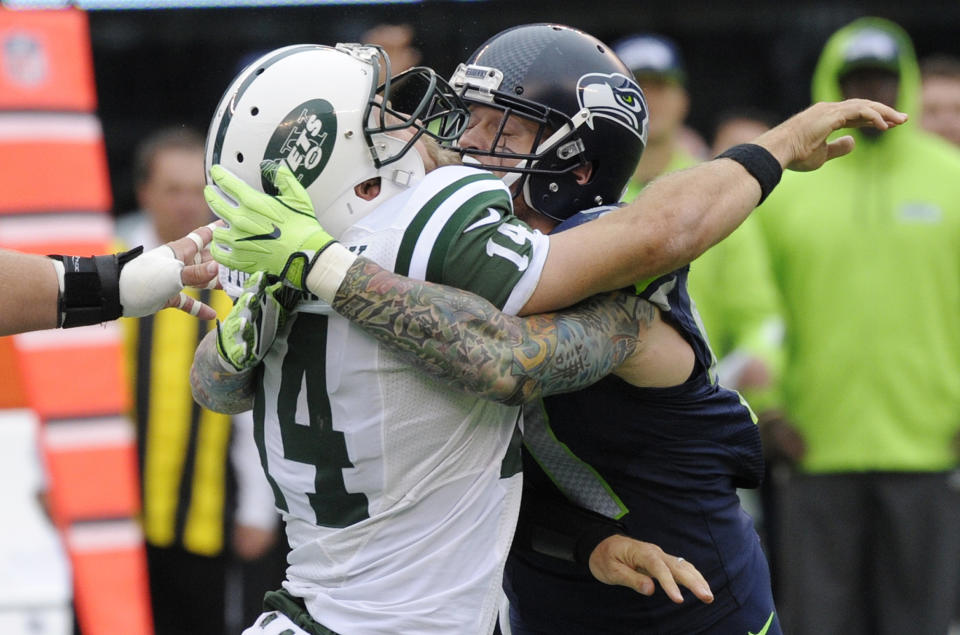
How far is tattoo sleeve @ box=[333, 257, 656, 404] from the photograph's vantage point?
7.73ft

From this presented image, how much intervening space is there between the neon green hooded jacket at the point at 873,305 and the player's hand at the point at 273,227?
3347 mm

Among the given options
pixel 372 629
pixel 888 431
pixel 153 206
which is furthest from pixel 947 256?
pixel 372 629

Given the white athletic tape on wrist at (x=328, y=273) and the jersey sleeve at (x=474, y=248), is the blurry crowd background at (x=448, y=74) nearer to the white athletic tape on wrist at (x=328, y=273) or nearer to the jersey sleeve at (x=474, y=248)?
the jersey sleeve at (x=474, y=248)

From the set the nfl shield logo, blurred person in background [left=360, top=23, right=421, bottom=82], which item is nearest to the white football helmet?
blurred person in background [left=360, top=23, right=421, bottom=82]

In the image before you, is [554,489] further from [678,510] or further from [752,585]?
[752,585]

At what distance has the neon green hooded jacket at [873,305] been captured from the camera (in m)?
5.29

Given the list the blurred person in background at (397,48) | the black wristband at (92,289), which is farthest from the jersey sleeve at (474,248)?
the blurred person in background at (397,48)

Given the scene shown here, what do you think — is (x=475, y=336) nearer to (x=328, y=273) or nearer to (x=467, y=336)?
(x=467, y=336)

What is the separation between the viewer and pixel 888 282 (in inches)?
208

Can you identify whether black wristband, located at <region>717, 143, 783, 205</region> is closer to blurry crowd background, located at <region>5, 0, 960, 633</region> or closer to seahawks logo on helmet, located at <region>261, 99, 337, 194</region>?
seahawks logo on helmet, located at <region>261, 99, 337, 194</region>

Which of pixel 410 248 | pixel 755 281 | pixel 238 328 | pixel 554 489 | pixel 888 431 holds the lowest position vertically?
pixel 888 431

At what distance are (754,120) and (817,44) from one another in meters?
0.58

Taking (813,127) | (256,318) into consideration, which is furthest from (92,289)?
(813,127)

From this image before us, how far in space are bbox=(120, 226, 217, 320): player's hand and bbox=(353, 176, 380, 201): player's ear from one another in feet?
1.83
